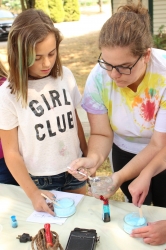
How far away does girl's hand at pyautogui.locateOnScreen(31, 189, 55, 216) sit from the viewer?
1468mm

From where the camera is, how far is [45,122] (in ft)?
5.42

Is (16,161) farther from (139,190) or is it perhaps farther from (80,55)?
(80,55)

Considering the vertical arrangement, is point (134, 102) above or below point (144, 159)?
above

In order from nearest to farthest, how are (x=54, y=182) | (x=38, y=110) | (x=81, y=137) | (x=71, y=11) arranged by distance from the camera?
(x=38, y=110)
(x=54, y=182)
(x=81, y=137)
(x=71, y=11)

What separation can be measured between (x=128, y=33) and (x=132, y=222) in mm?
746

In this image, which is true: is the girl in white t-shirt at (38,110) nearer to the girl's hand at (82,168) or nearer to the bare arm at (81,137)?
the bare arm at (81,137)

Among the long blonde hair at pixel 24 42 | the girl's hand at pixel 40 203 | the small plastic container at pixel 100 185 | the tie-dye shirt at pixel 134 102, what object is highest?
the long blonde hair at pixel 24 42

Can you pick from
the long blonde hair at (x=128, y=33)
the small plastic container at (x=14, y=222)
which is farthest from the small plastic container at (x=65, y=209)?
the long blonde hair at (x=128, y=33)

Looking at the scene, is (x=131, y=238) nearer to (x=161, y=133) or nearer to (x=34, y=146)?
(x=161, y=133)

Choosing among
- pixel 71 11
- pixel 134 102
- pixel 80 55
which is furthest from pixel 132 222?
pixel 71 11

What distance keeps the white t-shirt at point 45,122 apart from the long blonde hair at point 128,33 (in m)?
0.42

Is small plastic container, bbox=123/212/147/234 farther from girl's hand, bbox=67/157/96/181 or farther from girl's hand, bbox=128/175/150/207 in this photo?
girl's hand, bbox=67/157/96/181

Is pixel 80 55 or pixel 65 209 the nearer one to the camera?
pixel 65 209

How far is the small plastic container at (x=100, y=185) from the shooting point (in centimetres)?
144
